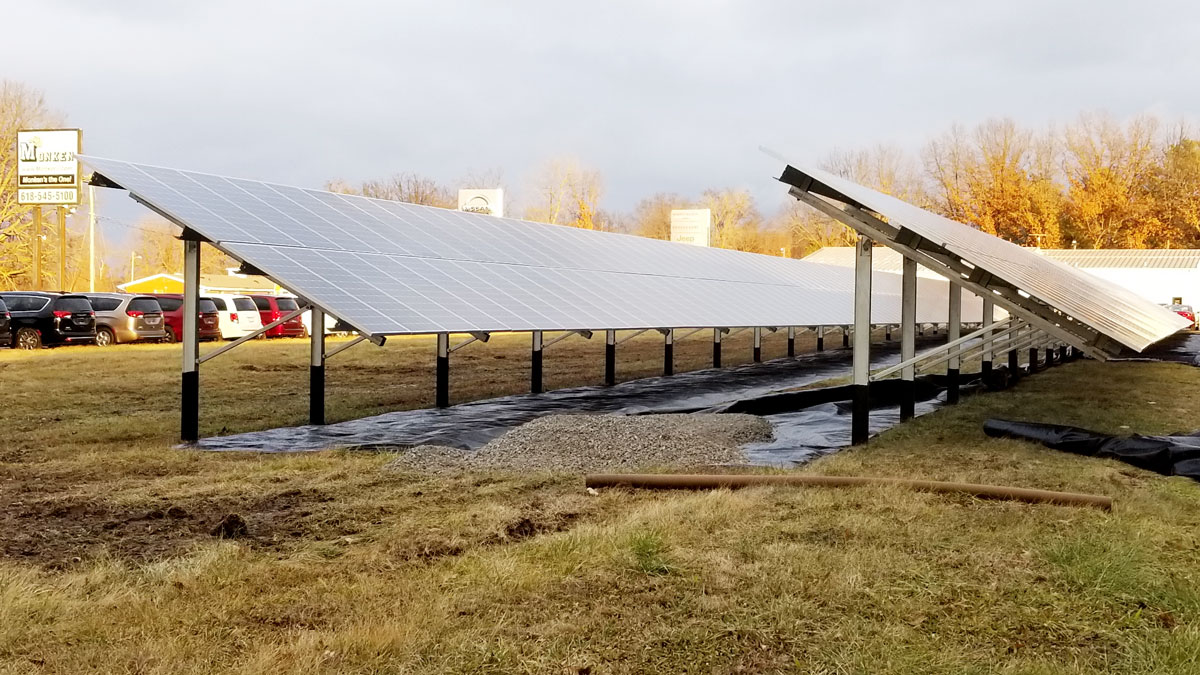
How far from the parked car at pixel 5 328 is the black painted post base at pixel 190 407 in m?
19.7

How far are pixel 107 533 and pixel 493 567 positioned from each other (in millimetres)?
3207

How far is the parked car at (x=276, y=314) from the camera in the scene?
36969 millimetres

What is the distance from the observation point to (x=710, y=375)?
24.4 meters

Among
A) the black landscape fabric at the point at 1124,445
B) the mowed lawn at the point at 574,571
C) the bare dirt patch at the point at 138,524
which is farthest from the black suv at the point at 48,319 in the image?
the black landscape fabric at the point at 1124,445

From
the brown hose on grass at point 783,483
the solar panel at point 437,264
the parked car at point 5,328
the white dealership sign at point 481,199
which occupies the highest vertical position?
the white dealership sign at point 481,199

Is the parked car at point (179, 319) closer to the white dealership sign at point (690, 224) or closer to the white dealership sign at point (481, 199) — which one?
the white dealership sign at point (481, 199)

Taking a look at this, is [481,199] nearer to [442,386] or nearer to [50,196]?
[50,196]

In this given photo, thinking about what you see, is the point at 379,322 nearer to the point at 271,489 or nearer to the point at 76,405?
the point at 271,489

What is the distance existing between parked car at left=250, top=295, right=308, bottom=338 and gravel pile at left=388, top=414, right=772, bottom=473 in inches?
1017

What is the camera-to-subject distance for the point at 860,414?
12141 millimetres

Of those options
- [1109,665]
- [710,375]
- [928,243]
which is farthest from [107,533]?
[710,375]

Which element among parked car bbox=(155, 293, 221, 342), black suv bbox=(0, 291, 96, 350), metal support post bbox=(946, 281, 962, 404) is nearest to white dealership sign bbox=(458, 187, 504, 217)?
parked car bbox=(155, 293, 221, 342)

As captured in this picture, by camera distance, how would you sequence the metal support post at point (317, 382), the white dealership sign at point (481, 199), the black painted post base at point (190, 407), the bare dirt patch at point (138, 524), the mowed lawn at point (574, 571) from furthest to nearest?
the white dealership sign at point (481, 199) < the metal support post at point (317, 382) < the black painted post base at point (190, 407) < the bare dirt patch at point (138, 524) < the mowed lawn at point (574, 571)

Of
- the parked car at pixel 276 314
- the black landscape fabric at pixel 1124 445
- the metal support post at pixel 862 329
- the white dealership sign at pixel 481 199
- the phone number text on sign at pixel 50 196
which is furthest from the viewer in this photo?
the white dealership sign at pixel 481 199
